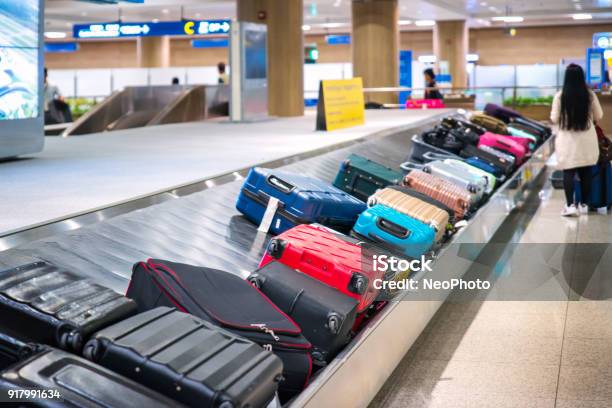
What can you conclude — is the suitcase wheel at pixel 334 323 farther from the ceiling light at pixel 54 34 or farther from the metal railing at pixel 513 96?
the ceiling light at pixel 54 34

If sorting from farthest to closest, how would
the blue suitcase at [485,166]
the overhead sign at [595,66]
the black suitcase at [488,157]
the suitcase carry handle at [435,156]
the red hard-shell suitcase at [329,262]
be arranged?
1. the overhead sign at [595,66]
2. the black suitcase at [488,157]
3. the blue suitcase at [485,166]
4. the suitcase carry handle at [435,156]
5. the red hard-shell suitcase at [329,262]

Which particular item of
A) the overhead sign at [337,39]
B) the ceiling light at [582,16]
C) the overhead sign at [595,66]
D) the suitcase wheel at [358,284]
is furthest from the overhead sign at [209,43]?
the suitcase wheel at [358,284]

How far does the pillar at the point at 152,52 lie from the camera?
3550 cm

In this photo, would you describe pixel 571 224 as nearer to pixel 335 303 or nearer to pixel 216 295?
pixel 335 303

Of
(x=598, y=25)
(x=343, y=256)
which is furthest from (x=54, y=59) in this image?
(x=343, y=256)

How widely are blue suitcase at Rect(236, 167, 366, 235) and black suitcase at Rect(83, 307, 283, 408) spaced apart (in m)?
2.27

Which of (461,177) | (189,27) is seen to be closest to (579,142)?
(461,177)

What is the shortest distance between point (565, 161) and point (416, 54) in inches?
1315

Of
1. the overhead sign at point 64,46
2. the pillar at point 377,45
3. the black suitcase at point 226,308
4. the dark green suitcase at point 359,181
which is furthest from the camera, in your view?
the overhead sign at point 64,46

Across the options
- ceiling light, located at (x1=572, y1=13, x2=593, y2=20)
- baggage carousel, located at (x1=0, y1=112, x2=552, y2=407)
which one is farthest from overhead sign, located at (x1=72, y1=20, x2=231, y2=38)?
baggage carousel, located at (x1=0, y1=112, x2=552, y2=407)

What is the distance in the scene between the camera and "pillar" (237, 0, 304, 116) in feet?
54.0

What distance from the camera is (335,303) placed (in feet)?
11.2

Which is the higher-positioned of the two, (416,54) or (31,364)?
(416,54)

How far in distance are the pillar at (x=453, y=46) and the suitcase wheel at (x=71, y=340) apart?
3185 centimetres
